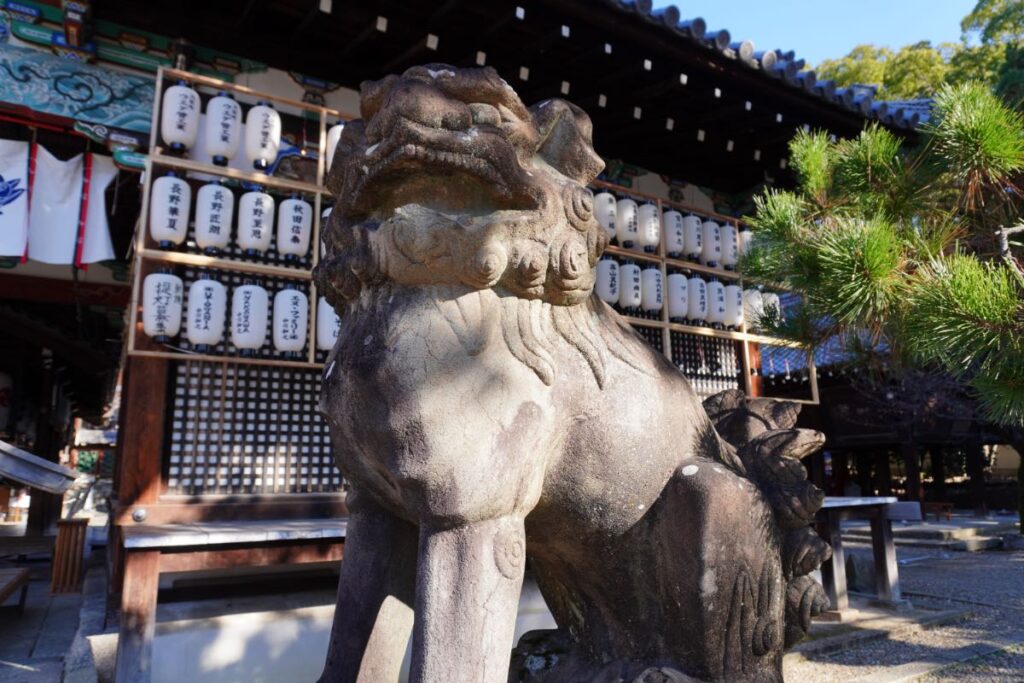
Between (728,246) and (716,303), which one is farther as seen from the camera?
(728,246)

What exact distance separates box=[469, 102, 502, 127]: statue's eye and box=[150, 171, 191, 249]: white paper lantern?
11.3ft

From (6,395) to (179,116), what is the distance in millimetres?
8794

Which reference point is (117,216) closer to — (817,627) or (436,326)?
(436,326)

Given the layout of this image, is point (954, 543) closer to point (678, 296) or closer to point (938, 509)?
point (938, 509)

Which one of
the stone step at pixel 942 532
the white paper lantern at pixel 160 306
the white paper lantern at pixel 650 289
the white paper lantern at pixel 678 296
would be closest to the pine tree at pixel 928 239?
the white paper lantern at pixel 650 289

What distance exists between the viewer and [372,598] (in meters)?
1.60

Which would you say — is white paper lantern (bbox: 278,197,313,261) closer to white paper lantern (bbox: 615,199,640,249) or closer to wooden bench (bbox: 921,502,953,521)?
white paper lantern (bbox: 615,199,640,249)

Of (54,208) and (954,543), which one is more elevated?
(54,208)

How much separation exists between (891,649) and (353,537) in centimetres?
411

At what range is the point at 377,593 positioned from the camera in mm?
1604

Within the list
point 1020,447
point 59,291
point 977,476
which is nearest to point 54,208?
point 59,291

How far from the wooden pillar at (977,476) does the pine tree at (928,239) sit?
1283cm

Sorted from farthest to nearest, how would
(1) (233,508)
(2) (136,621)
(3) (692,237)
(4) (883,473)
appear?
(4) (883,473) < (3) (692,237) < (1) (233,508) < (2) (136,621)

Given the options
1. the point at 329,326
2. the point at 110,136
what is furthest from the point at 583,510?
the point at 110,136
